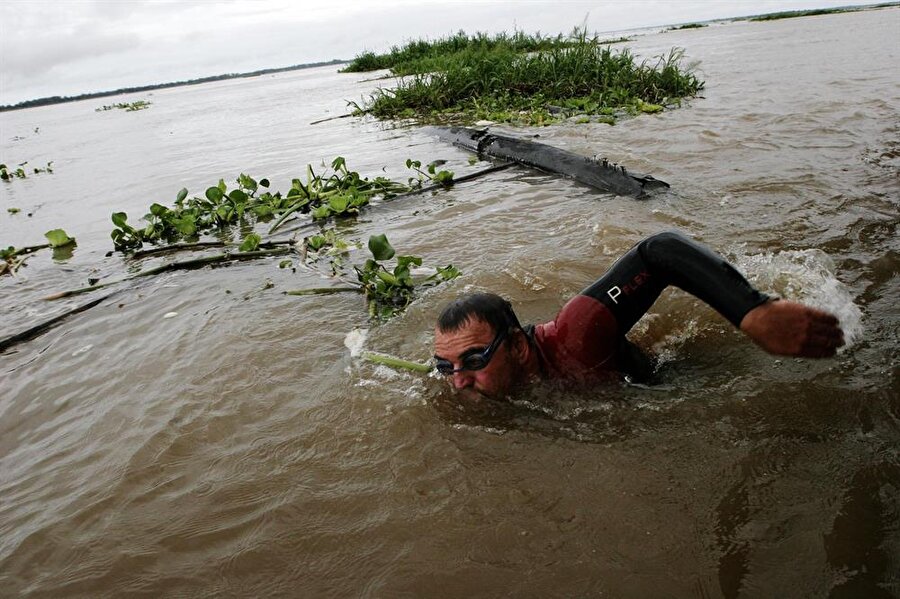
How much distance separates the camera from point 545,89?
476 inches

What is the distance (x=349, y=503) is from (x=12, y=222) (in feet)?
30.7

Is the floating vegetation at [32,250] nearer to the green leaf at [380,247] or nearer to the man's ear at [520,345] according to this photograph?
the green leaf at [380,247]

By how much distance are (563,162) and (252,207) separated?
3.78 metres

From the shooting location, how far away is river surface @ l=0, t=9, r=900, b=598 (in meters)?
1.68

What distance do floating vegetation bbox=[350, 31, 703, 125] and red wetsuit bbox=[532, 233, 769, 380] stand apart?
8662mm

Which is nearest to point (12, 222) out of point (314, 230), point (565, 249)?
point (314, 230)

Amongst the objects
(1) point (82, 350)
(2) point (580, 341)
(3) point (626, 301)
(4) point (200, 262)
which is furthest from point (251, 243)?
(3) point (626, 301)

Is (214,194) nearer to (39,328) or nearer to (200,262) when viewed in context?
(200,262)

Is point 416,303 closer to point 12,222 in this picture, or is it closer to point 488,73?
point 12,222

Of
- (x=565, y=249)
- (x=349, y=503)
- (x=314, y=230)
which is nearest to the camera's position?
(x=349, y=503)

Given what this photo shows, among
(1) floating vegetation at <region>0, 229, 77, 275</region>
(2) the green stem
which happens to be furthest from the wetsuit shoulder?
(1) floating vegetation at <region>0, 229, 77, 275</region>

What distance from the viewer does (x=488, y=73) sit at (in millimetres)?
13039

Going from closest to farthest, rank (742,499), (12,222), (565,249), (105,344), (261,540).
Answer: (742,499), (261,540), (105,344), (565,249), (12,222)

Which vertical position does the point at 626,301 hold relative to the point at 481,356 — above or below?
above
